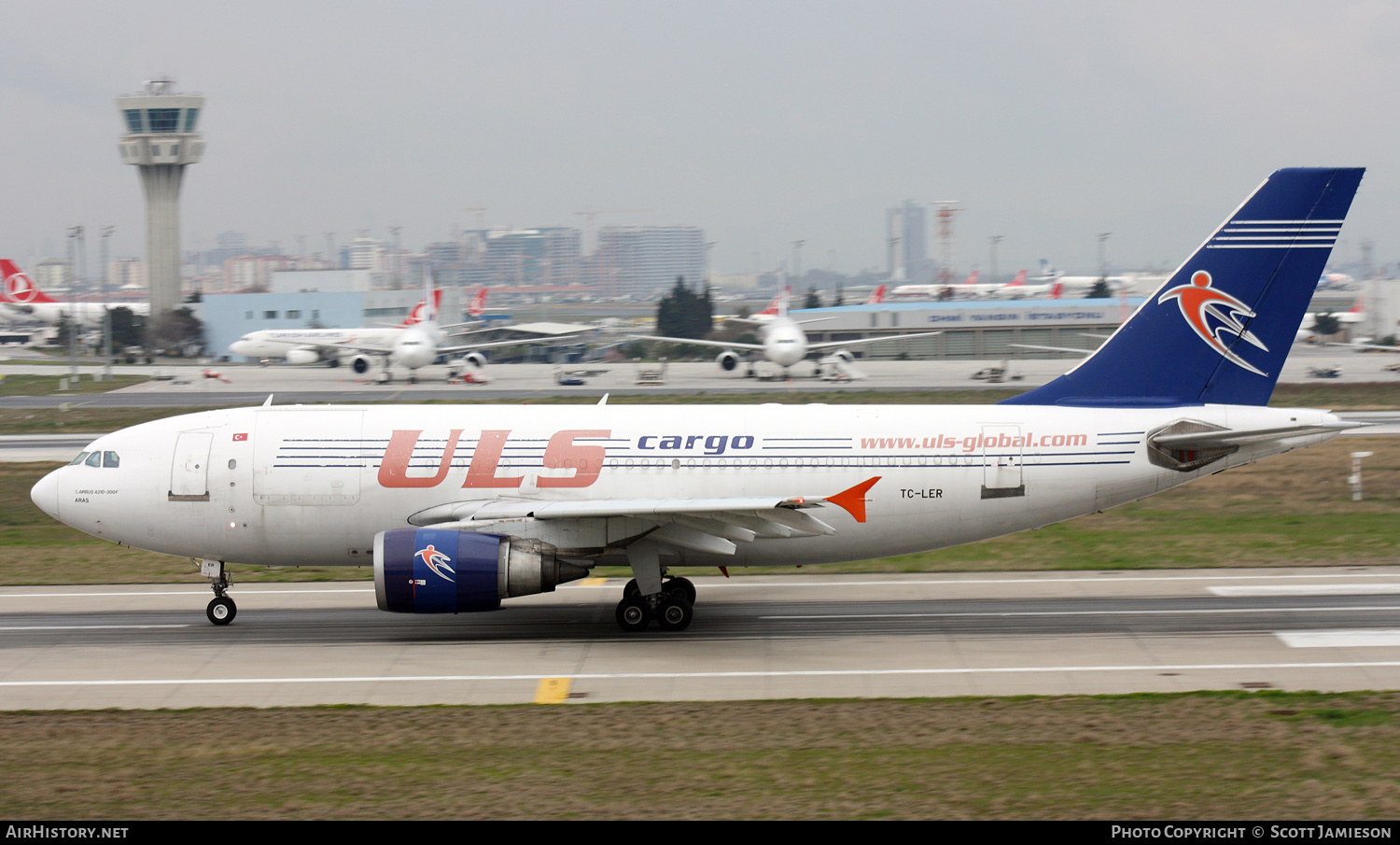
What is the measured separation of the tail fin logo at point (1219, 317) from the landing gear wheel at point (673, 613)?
10830 mm

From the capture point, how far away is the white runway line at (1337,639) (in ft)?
65.7

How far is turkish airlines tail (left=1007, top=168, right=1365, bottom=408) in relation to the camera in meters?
22.0

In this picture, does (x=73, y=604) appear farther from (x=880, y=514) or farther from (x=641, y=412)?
(x=880, y=514)

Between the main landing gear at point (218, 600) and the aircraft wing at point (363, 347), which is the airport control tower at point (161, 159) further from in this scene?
the main landing gear at point (218, 600)

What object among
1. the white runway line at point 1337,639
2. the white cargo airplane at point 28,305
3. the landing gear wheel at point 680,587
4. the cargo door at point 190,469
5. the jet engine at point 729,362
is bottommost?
the white runway line at point 1337,639

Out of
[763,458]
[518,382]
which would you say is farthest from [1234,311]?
[518,382]

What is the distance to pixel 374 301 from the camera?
138m

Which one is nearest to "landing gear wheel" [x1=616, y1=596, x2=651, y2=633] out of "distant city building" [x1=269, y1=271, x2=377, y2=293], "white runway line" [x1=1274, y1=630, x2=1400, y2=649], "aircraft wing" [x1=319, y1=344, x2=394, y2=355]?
"white runway line" [x1=1274, y1=630, x2=1400, y2=649]

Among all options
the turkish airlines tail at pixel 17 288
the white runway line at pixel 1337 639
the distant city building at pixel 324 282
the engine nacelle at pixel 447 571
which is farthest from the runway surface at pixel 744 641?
the turkish airlines tail at pixel 17 288

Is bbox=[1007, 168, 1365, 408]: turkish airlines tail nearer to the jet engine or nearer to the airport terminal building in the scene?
the jet engine

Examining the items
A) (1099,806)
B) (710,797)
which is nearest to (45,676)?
(710,797)

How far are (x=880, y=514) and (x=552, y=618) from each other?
6617mm

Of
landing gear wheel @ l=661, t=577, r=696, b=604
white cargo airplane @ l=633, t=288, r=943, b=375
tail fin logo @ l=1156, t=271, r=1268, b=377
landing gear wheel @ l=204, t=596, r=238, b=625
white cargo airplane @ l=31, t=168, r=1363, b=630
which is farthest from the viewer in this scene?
white cargo airplane @ l=633, t=288, r=943, b=375

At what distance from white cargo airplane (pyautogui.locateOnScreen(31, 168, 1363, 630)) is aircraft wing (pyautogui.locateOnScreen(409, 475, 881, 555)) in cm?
7
